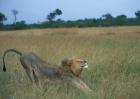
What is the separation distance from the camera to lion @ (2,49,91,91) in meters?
7.20

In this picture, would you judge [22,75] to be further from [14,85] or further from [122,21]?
[122,21]

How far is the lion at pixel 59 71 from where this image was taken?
7.20 metres

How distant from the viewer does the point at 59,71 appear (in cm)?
735

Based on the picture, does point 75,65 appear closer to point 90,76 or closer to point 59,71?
point 59,71

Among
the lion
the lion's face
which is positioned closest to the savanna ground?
the lion

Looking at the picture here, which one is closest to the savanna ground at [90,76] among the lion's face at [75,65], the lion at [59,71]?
the lion at [59,71]

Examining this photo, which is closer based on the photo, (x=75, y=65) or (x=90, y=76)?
(x=75, y=65)

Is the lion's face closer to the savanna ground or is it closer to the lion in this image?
the lion

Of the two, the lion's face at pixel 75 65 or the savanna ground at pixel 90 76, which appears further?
the lion's face at pixel 75 65

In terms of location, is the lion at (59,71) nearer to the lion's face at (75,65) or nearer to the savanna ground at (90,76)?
the lion's face at (75,65)

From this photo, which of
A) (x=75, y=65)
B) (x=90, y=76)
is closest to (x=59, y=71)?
(x=75, y=65)

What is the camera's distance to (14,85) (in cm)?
752

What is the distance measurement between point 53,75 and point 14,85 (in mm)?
629

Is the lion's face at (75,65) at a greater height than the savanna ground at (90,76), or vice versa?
the lion's face at (75,65)
